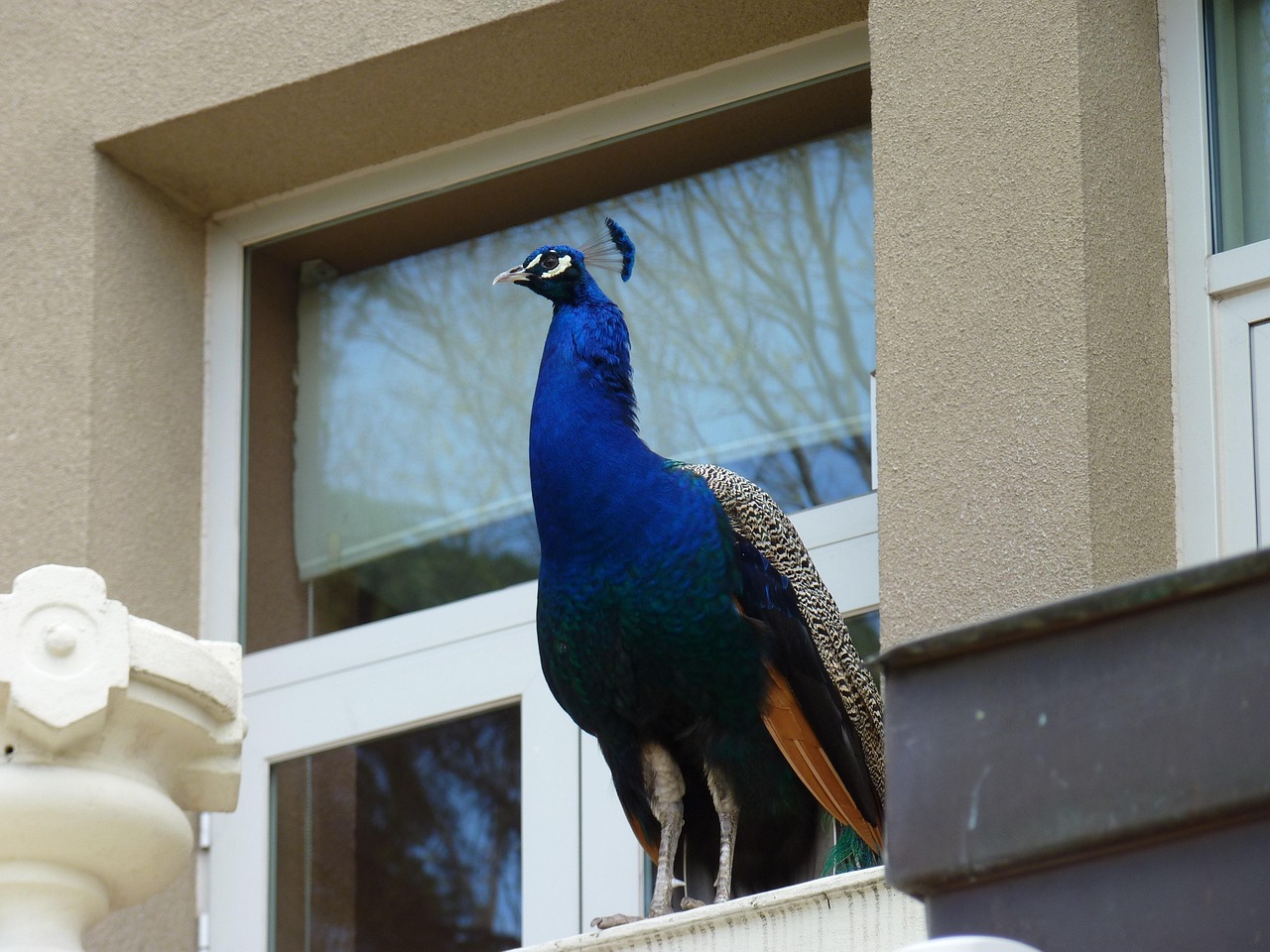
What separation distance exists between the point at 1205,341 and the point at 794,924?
4.52 ft

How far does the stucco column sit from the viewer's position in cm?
397

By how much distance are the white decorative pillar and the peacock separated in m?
0.87

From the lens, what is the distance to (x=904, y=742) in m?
2.02

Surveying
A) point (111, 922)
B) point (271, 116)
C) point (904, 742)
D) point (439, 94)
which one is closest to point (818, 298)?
point (439, 94)

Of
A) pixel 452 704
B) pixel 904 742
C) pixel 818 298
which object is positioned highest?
pixel 818 298

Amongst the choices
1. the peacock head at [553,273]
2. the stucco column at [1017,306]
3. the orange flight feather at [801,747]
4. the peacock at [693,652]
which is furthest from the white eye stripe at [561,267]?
the orange flight feather at [801,747]

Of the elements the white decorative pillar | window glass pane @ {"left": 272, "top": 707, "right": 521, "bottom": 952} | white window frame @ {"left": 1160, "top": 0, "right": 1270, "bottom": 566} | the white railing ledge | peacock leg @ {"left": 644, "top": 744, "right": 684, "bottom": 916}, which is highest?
white window frame @ {"left": 1160, "top": 0, "right": 1270, "bottom": 566}

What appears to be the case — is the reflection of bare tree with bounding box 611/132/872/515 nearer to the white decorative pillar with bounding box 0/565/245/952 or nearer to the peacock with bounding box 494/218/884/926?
the peacock with bounding box 494/218/884/926

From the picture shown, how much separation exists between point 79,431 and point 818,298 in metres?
1.57

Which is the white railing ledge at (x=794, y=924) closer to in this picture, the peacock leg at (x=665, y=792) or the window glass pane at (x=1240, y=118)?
the peacock leg at (x=665, y=792)

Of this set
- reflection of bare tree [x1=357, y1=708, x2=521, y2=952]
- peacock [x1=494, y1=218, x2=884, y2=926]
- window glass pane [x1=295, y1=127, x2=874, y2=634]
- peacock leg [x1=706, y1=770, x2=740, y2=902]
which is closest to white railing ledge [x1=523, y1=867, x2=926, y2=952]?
peacock [x1=494, y1=218, x2=884, y2=926]

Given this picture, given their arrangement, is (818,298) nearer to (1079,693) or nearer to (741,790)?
(741,790)

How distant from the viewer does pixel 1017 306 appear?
13.4ft

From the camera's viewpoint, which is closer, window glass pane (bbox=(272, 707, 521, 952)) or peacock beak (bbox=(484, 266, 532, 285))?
peacock beak (bbox=(484, 266, 532, 285))
